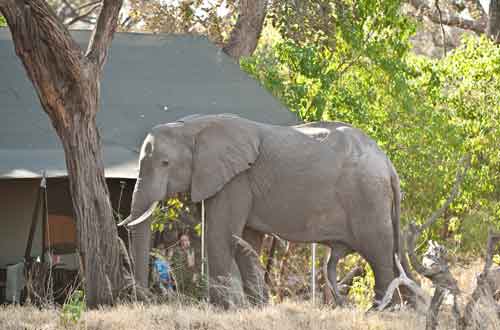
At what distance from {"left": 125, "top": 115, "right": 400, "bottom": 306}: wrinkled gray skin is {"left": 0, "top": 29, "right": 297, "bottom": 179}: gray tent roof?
1.35 m

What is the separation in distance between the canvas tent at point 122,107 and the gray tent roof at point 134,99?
11mm

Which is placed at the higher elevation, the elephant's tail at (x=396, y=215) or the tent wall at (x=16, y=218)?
the elephant's tail at (x=396, y=215)

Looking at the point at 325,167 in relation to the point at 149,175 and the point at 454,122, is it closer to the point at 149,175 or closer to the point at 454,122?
the point at 149,175

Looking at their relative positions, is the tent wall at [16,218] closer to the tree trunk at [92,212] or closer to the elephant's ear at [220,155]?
Result: the tree trunk at [92,212]

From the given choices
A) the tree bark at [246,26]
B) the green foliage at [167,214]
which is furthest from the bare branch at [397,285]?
the tree bark at [246,26]

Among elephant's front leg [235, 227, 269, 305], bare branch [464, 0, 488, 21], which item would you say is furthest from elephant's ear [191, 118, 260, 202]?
A: bare branch [464, 0, 488, 21]

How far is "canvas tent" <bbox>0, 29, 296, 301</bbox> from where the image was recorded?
11875mm

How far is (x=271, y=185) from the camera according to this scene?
9945 mm

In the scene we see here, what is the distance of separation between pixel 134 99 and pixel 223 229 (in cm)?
358

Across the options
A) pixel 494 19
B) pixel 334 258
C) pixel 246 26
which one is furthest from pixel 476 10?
pixel 334 258

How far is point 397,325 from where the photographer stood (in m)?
8.09

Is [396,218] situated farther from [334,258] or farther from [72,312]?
A: [72,312]

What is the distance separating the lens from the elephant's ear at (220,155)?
970 centimetres

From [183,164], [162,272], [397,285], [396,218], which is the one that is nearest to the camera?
[397,285]
